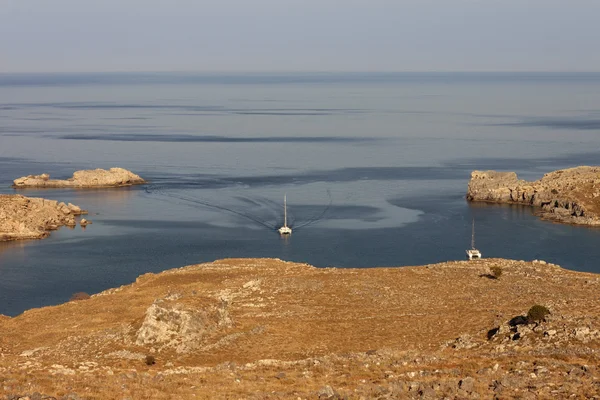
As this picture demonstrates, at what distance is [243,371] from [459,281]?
62.9 feet

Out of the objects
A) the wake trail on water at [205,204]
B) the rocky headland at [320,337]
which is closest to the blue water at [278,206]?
the wake trail on water at [205,204]

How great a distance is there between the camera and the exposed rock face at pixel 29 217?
90562mm

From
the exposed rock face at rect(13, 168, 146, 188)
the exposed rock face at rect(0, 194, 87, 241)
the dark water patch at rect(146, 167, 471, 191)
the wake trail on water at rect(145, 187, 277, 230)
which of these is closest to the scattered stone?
the wake trail on water at rect(145, 187, 277, 230)

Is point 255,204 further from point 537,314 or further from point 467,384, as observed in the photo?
point 467,384

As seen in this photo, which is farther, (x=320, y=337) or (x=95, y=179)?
(x=95, y=179)

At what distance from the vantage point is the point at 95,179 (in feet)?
408

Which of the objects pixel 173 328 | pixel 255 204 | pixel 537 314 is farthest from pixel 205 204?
pixel 537 314

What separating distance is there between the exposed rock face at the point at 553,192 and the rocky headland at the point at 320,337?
56.8 m

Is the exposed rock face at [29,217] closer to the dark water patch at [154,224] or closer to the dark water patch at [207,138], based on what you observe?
the dark water patch at [154,224]

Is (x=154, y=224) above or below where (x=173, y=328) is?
below

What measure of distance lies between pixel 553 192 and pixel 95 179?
220 feet

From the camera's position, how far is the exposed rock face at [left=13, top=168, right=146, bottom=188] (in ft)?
403

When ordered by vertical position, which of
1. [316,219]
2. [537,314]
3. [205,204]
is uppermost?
[537,314]

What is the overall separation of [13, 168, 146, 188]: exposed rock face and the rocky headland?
7817 cm
